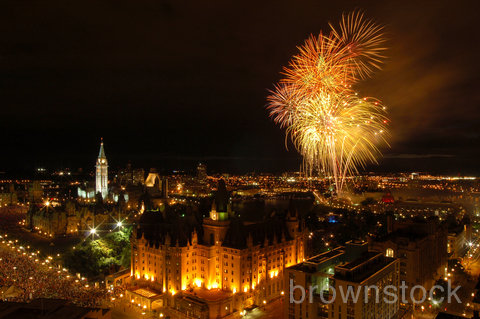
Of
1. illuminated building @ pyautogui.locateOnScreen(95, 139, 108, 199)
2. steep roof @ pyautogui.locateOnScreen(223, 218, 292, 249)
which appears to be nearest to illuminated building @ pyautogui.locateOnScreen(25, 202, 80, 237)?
illuminated building @ pyautogui.locateOnScreen(95, 139, 108, 199)

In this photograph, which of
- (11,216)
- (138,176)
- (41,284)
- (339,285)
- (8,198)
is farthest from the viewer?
(138,176)

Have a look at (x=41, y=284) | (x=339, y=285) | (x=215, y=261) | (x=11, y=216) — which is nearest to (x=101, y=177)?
(x=11, y=216)

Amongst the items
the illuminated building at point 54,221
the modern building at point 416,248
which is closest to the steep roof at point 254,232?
the modern building at point 416,248

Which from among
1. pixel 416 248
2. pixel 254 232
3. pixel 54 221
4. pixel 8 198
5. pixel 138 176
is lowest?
pixel 54 221

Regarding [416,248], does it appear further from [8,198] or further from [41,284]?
[8,198]

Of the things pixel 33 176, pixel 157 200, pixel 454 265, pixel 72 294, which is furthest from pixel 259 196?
pixel 72 294

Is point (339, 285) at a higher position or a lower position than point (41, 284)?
higher

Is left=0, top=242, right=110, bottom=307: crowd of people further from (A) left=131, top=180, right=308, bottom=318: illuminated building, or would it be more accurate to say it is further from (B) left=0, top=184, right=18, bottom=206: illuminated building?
(B) left=0, top=184, right=18, bottom=206: illuminated building
